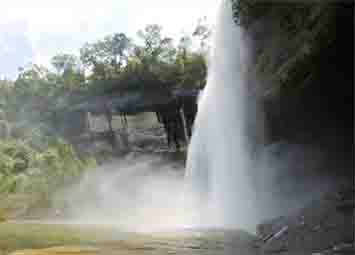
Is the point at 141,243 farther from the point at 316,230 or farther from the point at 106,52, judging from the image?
the point at 106,52

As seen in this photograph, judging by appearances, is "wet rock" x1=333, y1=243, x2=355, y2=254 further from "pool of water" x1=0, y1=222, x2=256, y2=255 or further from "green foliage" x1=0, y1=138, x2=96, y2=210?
"green foliage" x1=0, y1=138, x2=96, y2=210

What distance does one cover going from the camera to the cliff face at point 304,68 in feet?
39.3

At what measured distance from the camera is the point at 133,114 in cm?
4591

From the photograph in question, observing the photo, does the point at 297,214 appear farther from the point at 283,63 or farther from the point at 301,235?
the point at 283,63

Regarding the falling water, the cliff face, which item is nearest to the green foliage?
the falling water

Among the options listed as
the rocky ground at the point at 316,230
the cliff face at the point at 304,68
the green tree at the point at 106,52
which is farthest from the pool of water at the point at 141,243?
the green tree at the point at 106,52

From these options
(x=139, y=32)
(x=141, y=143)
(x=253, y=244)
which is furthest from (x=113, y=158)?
(x=253, y=244)

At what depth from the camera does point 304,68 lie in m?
13.0

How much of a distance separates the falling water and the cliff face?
121cm

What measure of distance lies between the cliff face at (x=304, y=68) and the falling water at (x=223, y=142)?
3.98 feet

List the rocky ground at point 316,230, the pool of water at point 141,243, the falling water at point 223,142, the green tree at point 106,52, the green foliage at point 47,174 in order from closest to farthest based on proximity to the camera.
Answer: the rocky ground at point 316,230, the pool of water at point 141,243, the falling water at point 223,142, the green foliage at point 47,174, the green tree at point 106,52

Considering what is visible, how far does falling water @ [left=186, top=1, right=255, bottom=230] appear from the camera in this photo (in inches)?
646

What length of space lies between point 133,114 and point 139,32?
976cm

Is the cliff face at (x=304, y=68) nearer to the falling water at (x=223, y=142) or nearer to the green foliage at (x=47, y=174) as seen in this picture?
the falling water at (x=223, y=142)
